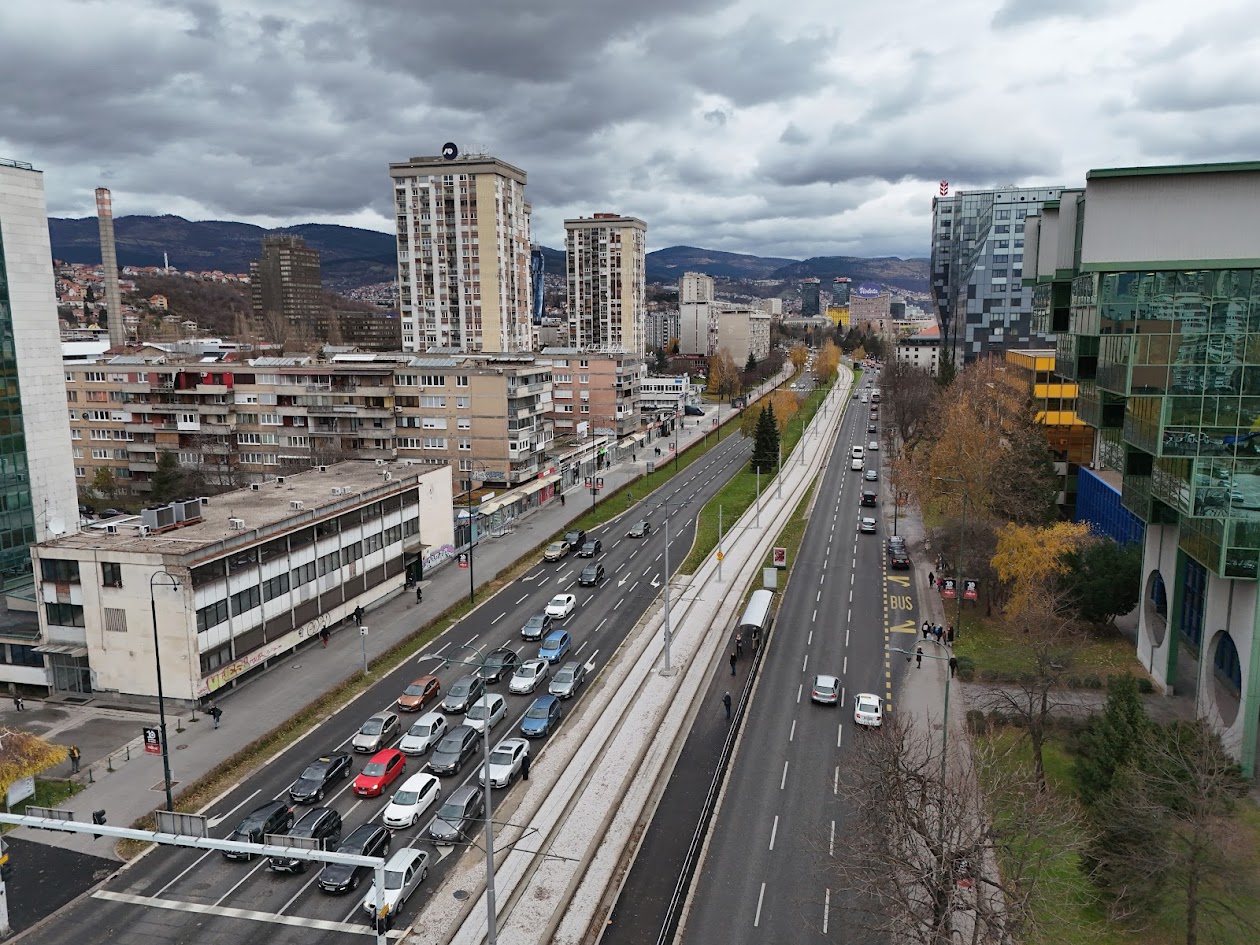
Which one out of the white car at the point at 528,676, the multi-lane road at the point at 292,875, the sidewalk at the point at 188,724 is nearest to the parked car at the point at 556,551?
the sidewalk at the point at 188,724

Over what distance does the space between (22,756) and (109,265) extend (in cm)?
16888

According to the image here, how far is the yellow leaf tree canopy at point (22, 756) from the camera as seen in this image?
26.2m

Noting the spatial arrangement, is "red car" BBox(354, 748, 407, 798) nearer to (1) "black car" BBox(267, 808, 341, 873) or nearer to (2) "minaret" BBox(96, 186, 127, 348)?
(1) "black car" BBox(267, 808, 341, 873)

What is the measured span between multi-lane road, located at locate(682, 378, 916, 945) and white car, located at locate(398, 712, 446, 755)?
11722mm

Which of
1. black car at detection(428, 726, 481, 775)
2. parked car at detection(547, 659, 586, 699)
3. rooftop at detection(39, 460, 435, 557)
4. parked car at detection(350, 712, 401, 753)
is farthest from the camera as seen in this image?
parked car at detection(547, 659, 586, 699)

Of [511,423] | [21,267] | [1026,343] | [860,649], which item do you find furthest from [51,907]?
[1026,343]

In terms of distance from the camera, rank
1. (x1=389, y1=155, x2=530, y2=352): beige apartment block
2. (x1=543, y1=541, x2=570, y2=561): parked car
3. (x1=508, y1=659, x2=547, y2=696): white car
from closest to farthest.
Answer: (x1=508, y1=659, x2=547, y2=696): white car, (x1=543, y1=541, x2=570, y2=561): parked car, (x1=389, y1=155, x2=530, y2=352): beige apartment block

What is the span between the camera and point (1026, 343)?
4643 inches

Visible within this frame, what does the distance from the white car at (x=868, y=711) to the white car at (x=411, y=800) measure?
16.4 meters

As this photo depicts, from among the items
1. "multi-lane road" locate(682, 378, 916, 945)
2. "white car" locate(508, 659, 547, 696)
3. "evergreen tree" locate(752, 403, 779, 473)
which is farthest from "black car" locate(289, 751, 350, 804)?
"evergreen tree" locate(752, 403, 779, 473)

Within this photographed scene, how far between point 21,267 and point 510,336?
6740cm

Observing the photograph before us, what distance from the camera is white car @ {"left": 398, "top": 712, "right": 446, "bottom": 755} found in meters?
32.1

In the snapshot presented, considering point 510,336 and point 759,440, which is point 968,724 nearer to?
point 759,440

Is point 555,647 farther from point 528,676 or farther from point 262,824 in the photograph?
point 262,824
